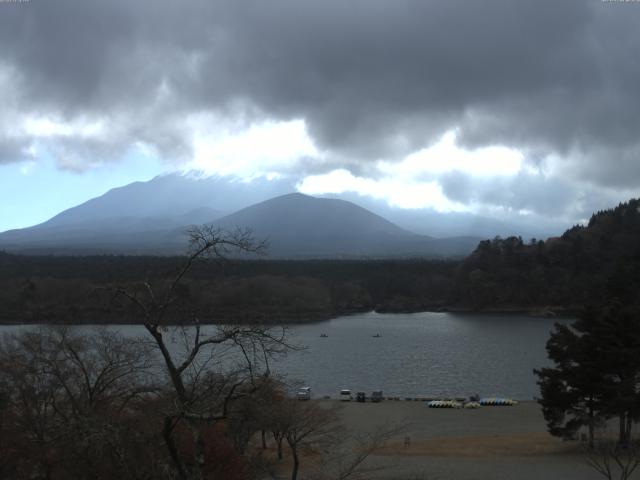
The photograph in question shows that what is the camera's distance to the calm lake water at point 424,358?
86.8 ft

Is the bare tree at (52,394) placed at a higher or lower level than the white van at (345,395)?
higher

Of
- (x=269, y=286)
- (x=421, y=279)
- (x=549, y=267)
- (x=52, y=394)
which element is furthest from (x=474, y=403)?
(x=421, y=279)

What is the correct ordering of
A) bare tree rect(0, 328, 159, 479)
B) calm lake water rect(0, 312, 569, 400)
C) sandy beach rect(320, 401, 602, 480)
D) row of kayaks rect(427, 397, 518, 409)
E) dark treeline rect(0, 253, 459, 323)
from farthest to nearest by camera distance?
dark treeline rect(0, 253, 459, 323) < calm lake water rect(0, 312, 569, 400) < row of kayaks rect(427, 397, 518, 409) < sandy beach rect(320, 401, 602, 480) < bare tree rect(0, 328, 159, 479)

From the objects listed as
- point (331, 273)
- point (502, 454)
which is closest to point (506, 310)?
point (331, 273)

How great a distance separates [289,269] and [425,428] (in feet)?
192

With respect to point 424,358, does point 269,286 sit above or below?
above

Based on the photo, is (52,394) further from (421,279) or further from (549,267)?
(421,279)

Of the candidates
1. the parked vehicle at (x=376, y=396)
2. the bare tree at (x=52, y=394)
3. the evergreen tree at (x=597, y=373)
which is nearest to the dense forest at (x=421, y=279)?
the parked vehicle at (x=376, y=396)

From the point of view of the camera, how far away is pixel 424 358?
111ft

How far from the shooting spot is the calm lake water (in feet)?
86.8

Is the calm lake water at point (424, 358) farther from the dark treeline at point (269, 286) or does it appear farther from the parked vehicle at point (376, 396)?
the dark treeline at point (269, 286)

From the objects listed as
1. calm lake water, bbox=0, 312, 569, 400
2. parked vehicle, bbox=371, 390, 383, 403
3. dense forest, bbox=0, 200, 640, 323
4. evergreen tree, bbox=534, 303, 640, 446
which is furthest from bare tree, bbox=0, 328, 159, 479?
dense forest, bbox=0, 200, 640, 323

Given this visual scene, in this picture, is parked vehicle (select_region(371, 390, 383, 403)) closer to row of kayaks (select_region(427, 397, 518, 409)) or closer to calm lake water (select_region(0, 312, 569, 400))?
calm lake water (select_region(0, 312, 569, 400))

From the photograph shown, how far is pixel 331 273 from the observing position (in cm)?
7888
